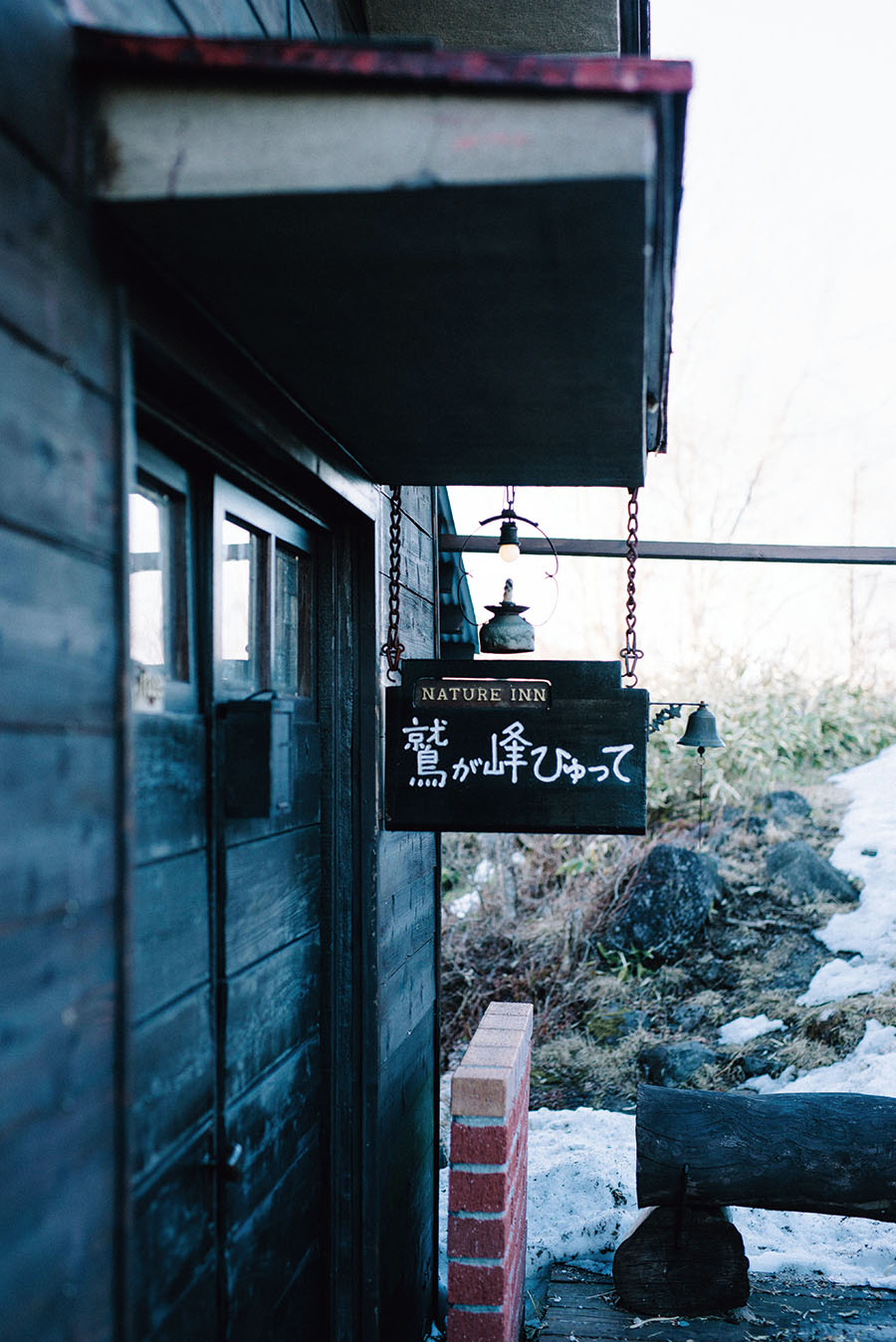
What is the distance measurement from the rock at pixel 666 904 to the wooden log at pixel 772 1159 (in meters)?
4.57

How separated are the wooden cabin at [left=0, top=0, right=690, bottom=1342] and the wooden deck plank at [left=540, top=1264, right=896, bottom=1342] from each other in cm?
95

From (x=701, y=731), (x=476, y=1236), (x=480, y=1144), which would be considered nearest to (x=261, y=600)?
(x=480, y=1144)

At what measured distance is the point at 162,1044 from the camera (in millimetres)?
1902

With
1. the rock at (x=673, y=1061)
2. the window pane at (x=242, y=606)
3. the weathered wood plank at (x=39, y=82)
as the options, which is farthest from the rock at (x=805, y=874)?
the weathered wood plank at (x=39, y=82)

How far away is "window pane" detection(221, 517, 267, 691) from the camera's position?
237 centimetres

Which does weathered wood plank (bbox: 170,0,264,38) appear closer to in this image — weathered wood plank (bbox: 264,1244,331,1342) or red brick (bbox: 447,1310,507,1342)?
weathered wood plank (bbox: 264,1244,331,1342)

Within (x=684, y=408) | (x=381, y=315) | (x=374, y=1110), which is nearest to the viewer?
(x=381, y=315)

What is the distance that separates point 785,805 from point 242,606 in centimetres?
850

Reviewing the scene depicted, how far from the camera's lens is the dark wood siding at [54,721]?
1219mm

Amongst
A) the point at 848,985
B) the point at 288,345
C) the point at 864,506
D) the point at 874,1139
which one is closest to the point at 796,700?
the point at 848,985

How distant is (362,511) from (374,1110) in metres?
1.80

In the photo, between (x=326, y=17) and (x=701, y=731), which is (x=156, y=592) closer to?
(x=326, y=17)

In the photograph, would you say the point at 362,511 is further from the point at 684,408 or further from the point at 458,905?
the point at 684,408

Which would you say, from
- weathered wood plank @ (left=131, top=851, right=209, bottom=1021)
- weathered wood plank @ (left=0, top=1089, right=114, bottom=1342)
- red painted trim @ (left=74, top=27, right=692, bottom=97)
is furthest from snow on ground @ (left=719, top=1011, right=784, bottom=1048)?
red painted trim @ (left=74, top=27, right=692, bottom=97)
